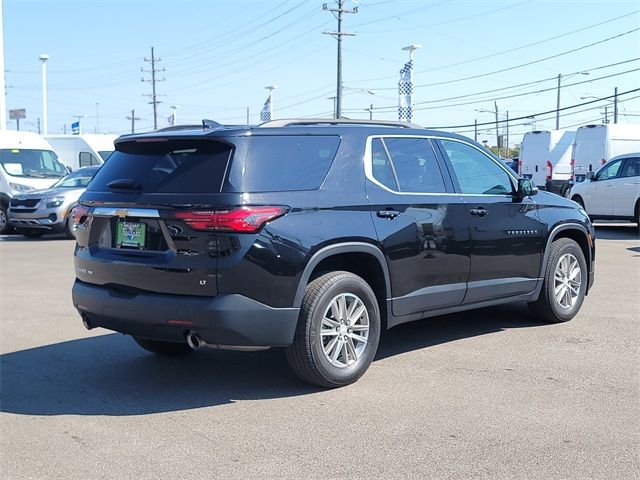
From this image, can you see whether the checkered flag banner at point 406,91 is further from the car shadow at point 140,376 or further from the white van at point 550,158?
the car shadow at point 140,376

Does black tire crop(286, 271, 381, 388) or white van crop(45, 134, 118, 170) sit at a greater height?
white van crop(45, 134, 118, 170)

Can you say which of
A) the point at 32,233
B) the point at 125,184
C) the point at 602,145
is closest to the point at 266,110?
the point at 602,145

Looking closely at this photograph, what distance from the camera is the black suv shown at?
15.9ft

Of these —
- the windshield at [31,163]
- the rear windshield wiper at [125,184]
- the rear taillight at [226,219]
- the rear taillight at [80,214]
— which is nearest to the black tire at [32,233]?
the windshield at [31,163]

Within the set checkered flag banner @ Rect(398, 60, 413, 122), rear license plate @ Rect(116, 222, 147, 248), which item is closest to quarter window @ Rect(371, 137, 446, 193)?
rear license plate @ Rect(116, 222, 147, 248)

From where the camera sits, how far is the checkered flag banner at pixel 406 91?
32.0 meters

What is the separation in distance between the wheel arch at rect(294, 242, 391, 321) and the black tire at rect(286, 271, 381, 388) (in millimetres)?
99

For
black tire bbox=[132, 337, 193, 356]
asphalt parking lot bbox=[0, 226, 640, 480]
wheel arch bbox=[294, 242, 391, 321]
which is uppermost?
wheel arch bbox=[294, 242, 391, 321]

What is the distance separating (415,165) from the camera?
6.13 metres

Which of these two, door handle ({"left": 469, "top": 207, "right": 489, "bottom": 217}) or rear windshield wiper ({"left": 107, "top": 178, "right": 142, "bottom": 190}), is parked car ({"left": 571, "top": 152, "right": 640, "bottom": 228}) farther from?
rear windshield wiper ({"left": 107, "top": 178, "right": 142, "bottom": 190})

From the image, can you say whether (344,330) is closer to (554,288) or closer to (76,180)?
(554,288)

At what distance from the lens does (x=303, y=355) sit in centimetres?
514

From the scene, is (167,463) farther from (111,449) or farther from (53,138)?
(53,138)

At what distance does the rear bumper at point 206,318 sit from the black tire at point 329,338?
0.12m
